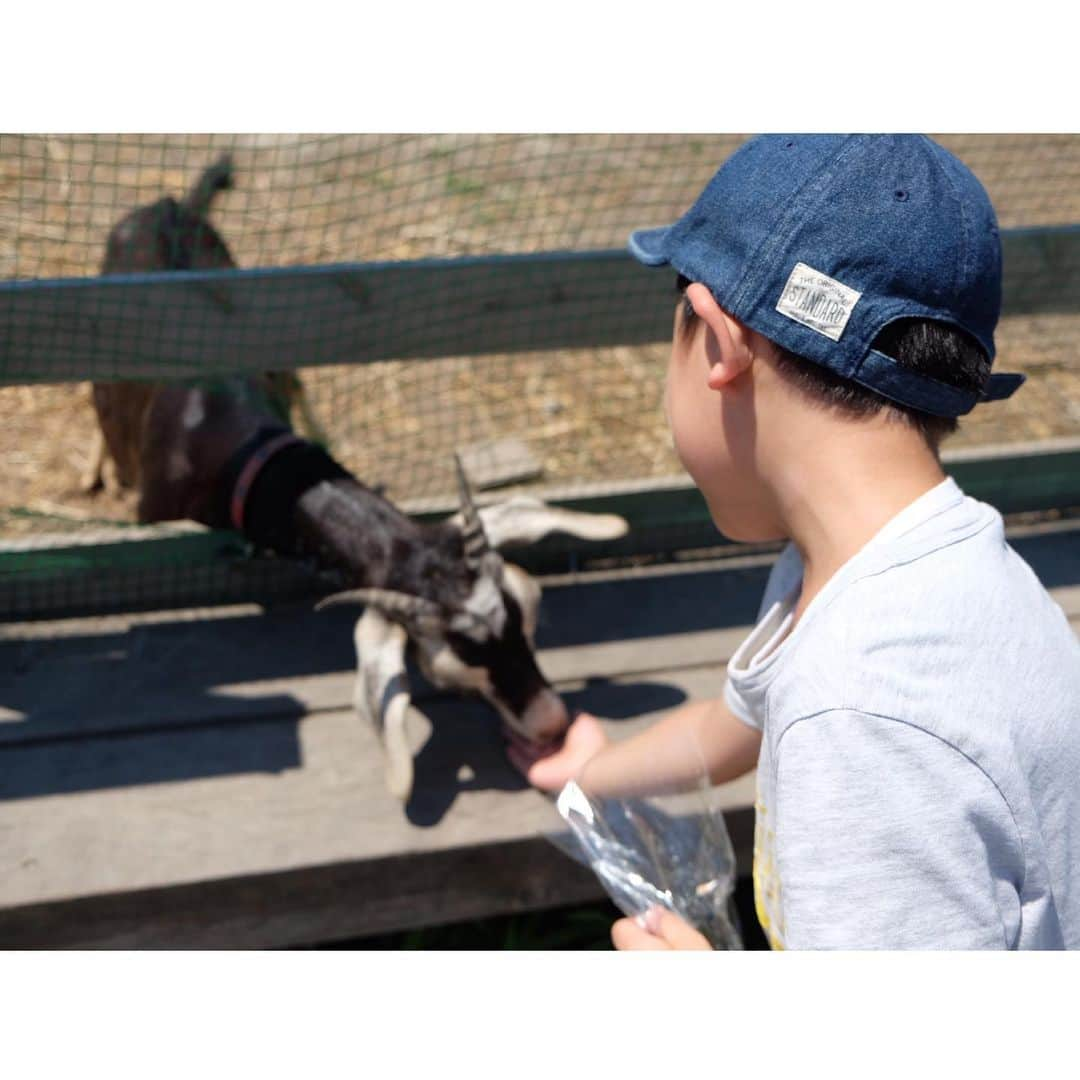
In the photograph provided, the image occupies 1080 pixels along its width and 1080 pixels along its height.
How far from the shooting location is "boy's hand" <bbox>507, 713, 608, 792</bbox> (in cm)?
254

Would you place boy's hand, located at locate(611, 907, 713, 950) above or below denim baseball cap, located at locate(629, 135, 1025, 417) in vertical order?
below

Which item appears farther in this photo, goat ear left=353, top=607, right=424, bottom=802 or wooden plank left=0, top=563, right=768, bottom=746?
wooden plank left=0, top=563, right=768, bottom=746

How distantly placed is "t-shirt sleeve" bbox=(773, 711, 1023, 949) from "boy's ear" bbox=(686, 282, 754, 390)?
1.43 feet

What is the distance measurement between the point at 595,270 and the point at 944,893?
1919mm

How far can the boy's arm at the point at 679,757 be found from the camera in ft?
6.67

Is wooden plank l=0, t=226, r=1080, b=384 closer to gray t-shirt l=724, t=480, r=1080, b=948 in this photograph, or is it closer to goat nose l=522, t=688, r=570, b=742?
goat nose l=522, t=688, r=570, b=742

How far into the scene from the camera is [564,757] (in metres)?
2.58

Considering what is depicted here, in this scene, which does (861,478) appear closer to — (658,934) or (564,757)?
(658,934)

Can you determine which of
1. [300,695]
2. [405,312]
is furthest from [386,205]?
[300,695]

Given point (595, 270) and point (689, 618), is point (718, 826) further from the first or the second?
point (595, 270)

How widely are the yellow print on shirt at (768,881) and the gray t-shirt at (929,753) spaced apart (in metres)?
0.23

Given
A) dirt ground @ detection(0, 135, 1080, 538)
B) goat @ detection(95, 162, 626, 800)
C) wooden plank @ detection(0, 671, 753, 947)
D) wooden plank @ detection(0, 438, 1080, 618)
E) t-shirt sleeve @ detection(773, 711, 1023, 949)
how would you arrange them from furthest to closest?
dirt ground @ detection(0, 135, 1080, 538), wooden plank @ detection(0, 438, 1080, 618), goat @ detection(95, 162, 626, 800), wooden plank @ detection(0, 671, 753, 947), t-shirt sleeve @ detection(773, 711, 1023, 949)

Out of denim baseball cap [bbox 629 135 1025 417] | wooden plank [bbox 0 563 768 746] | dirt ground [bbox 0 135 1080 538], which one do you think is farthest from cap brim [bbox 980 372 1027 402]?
dirt ground [bbox 0 135 1080 538]

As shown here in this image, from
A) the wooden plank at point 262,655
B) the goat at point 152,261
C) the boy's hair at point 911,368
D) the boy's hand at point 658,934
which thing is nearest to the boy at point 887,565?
the boy's hair at point 911,368
